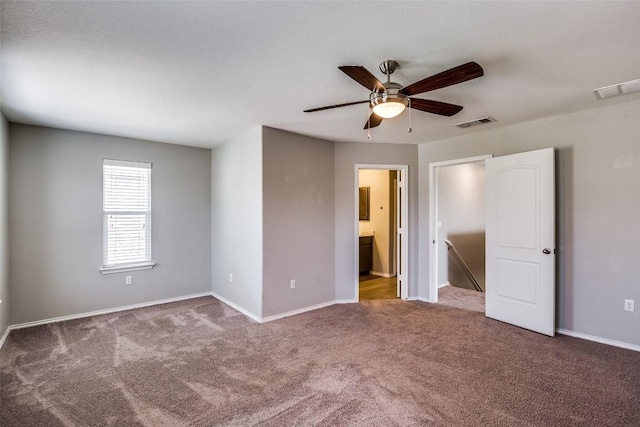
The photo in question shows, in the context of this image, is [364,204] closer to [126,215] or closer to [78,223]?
[126,215]

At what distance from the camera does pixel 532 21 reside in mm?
1773

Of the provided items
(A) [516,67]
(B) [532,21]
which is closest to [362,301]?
(A) [516,67]

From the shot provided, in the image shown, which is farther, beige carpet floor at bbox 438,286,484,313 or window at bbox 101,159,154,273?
beige carpet floor at bbox 438,286,484,313

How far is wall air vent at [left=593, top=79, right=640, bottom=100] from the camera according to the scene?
2611 millimetres

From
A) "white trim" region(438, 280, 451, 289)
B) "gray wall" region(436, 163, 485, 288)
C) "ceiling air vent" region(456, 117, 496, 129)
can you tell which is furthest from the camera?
"gray wall" region(436, 163, 485, 288)

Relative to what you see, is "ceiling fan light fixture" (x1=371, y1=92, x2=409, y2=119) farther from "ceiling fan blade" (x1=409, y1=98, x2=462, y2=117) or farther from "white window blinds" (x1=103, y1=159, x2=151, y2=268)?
"white window blinds" (x1=103, y1=159, x2=151, y2=268)

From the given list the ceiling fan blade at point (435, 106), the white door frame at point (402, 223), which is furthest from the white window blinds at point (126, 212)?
the ceiling fan blade at point (435, 106)

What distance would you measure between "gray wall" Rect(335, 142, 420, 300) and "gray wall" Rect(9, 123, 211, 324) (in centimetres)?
236

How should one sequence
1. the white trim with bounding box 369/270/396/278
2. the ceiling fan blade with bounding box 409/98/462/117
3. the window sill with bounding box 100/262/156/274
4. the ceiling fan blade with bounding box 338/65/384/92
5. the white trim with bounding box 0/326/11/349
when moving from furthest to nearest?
the white trim with bounding box 369/270/396/278, the window sill with bounding box 100/262/156/274, the white trim with bounding box 0/326/11/349, the ceiling fan blade with bounding box 409/98/462/117, the ceiling fan blade with bounding box 338/65/384/92

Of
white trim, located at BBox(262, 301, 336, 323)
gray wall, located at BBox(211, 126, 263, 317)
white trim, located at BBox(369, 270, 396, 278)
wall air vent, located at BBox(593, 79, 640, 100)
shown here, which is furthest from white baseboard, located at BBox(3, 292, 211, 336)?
wall air vent, located at BBox(593, 79, 640, 100)

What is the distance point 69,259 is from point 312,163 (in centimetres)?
341

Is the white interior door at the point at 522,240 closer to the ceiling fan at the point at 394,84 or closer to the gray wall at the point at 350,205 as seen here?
the gray wall at the point at 350,205

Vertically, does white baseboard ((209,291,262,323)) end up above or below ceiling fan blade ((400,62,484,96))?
below

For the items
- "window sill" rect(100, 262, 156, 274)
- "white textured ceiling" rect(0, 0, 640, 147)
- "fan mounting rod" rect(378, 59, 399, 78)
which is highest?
"white textured ceiling" rect(0, 0, 640, 147)
